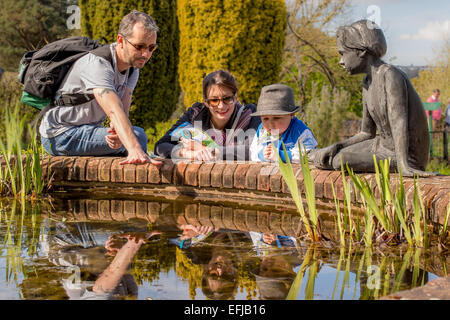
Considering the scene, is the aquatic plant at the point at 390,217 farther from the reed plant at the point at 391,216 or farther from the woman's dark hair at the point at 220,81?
Answer: the woman's dark hair at the point at 220,81

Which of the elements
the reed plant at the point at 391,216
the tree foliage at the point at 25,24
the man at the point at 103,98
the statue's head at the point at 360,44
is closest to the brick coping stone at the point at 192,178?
the man at the point at 103,98

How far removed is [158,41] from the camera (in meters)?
9.59

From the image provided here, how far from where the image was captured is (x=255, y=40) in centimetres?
808

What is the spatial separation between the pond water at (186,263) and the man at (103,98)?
1.11 meters

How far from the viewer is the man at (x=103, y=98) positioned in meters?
3.57

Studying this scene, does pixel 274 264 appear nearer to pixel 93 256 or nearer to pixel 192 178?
pixel 93 256

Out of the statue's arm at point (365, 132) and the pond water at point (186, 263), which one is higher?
the statue's arm at point (365, 132)

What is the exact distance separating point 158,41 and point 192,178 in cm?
662

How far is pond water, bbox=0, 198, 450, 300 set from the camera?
4.99ft

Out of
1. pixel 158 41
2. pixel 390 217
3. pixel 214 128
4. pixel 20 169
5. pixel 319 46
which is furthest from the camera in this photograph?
pixel 319 46

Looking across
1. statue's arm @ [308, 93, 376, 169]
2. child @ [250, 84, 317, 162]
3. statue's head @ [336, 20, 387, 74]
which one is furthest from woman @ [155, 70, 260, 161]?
statue's head @ [336, 20, 387, 74]

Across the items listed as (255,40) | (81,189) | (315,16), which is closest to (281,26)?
(255,40)

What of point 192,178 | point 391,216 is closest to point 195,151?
point 192,178

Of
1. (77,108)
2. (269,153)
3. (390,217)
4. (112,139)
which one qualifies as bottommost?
(390,217)
